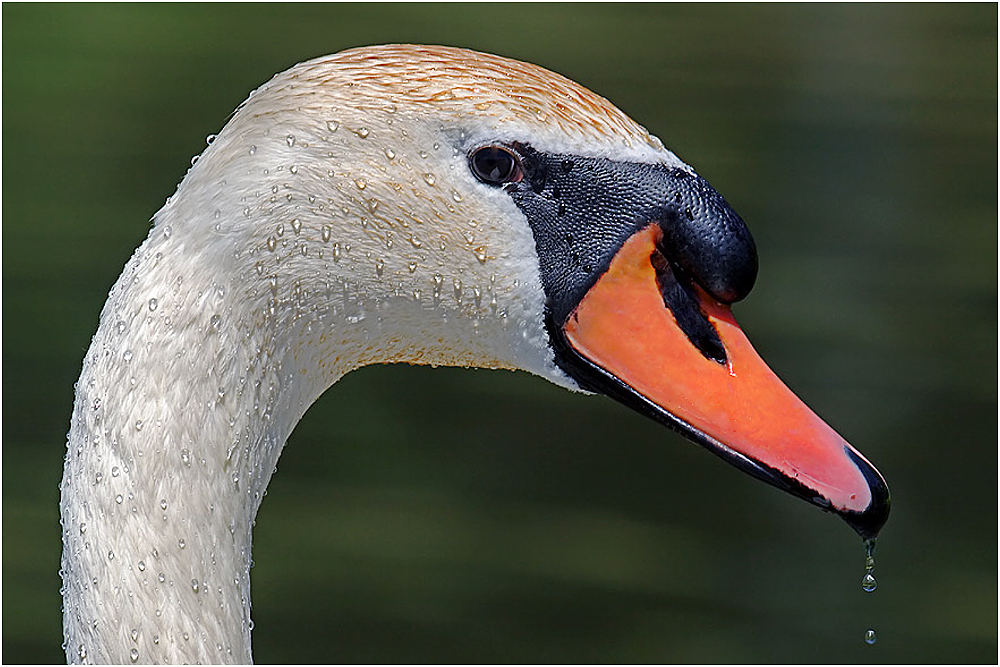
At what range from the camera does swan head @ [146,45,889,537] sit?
1854mm

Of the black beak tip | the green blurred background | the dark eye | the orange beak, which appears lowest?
the green blurred background

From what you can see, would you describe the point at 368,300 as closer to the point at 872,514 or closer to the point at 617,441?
the point at 872,514

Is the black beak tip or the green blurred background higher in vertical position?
the black beak tip

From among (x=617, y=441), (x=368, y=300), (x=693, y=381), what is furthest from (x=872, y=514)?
(x=617, y=441)

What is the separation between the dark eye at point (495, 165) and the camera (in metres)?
1.88

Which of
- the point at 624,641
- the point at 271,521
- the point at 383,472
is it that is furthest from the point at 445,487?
the point at 624,641

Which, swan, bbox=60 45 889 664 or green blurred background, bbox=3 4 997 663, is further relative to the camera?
green blurred background, bbox=3 4 997 663

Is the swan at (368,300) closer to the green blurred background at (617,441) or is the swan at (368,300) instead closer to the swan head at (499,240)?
the swan head at (499,240)

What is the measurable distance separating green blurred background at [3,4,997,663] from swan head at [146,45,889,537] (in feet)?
8.62

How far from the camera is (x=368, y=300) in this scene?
1.96 metres

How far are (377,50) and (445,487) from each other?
333cm

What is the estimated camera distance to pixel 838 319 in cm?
588

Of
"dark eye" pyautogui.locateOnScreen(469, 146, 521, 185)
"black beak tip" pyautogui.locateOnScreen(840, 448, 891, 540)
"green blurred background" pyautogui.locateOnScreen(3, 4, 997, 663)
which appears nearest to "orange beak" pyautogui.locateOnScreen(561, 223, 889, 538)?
"black beak tip" pyautogui.locateOnScreen(840, 448, 891, 540)

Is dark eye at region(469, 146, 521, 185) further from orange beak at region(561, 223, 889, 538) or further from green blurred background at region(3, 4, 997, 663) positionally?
green blurred background at region(3, 4, 997, 663)
